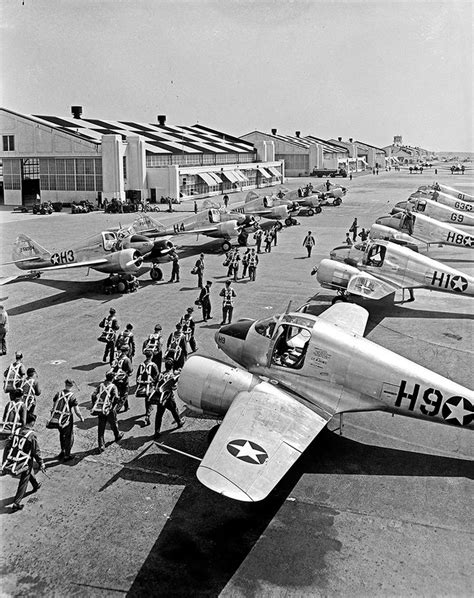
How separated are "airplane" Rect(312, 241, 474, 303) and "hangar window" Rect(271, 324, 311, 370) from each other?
938 centimetres

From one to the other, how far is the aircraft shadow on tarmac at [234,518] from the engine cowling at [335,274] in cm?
1119

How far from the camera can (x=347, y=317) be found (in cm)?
1788

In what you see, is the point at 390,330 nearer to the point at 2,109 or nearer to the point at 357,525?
the point at 357,525

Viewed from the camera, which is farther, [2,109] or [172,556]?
[2,109]

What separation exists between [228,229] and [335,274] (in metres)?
16.1

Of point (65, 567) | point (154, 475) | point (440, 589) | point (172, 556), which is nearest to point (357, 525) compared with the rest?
point (440, 589)

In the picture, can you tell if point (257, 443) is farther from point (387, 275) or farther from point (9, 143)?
point (9, 143)

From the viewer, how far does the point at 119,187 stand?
66.0m

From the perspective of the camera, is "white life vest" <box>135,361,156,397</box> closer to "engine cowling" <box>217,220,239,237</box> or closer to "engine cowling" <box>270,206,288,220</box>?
"engine cowling" <box>217,220,239,237</box>

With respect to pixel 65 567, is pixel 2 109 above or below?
above

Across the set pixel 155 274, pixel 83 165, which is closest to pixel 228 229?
pixel 155 274

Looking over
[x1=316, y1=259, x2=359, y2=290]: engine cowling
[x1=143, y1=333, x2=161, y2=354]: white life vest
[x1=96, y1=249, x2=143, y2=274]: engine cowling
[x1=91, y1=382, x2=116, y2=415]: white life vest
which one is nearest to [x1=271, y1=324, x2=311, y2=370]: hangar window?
[x1=143, y1=333, x2=161, y2=354]: white life vest

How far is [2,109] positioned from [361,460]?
70.1 metres

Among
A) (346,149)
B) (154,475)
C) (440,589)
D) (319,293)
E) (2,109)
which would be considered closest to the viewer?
(440,589)
